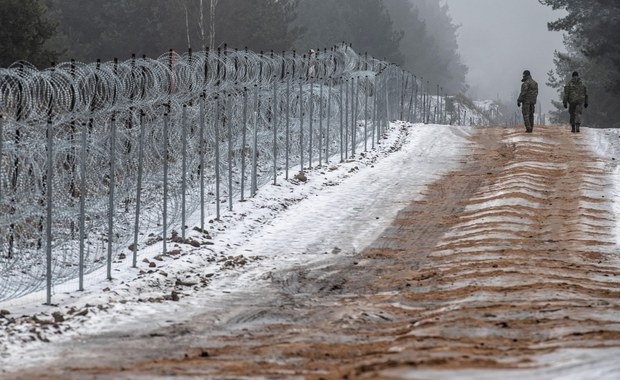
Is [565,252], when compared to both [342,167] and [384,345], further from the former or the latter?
[342,167]

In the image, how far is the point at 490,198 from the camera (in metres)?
16.4

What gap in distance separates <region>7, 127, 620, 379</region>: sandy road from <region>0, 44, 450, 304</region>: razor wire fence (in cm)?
210

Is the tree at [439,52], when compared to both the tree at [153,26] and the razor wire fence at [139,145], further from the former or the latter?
the razor wire fence at [139,145]

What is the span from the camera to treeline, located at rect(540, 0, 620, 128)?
38.2 meters

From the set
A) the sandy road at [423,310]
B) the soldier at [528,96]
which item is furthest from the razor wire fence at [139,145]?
the soldier at [528,96]

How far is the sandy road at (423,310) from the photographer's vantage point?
285 inches

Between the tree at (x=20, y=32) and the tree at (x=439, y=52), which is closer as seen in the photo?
the tree at (x=20, y=32)

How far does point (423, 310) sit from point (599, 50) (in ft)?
102

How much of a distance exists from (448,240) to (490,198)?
3.24 meters

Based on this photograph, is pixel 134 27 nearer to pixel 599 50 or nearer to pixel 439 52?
pixel 599 50

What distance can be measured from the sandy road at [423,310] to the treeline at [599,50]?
23.4m

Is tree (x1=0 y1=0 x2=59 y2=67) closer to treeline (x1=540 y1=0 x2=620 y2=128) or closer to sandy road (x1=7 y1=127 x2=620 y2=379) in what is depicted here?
sandy road (x1=7 y1=127 x2=620 y2=379)

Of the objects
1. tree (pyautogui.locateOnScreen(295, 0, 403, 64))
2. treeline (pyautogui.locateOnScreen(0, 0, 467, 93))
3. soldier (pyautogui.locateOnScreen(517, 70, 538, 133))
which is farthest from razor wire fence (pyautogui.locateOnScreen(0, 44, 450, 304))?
tree (pyautogui.locateOnScreen(295, 0, 403, 64))

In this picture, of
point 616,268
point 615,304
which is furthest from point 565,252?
point 615,304
